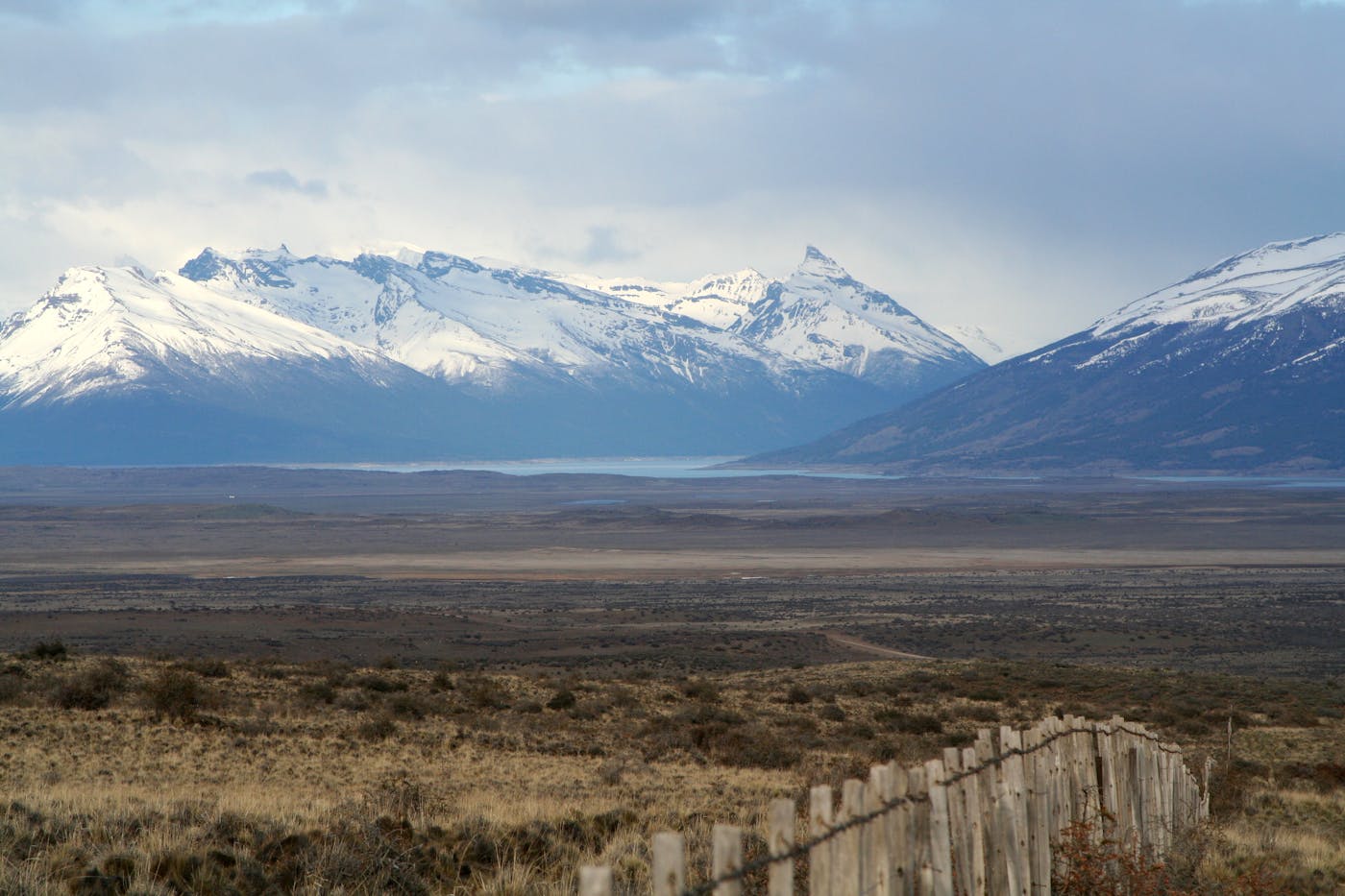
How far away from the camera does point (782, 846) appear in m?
4.49

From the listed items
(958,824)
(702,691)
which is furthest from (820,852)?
(702,691)

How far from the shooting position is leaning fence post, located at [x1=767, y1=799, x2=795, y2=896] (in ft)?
14.4

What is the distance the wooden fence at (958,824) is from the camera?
174 inches

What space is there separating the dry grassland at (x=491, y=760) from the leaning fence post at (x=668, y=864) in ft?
10.7

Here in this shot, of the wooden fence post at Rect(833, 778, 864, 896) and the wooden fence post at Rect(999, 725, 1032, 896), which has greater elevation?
the wooden fence post at Rect(833, 778, 864, 896)

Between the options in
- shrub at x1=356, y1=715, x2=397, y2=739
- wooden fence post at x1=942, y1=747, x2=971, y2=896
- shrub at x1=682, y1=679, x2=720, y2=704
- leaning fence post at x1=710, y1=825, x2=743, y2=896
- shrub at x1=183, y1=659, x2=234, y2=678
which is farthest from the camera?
shrub at x1=682, y1=679, x2=720, y2=704

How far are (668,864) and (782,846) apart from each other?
0.49 m

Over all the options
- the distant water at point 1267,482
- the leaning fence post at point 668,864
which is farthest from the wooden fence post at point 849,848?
the distant water at point 1267,482

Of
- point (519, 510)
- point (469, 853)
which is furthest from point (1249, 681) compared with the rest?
point (519, 510)

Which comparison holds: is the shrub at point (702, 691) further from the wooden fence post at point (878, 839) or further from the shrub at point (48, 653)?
the wooden fence post at point (878, 839)

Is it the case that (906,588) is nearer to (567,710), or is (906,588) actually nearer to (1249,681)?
(1249,681)

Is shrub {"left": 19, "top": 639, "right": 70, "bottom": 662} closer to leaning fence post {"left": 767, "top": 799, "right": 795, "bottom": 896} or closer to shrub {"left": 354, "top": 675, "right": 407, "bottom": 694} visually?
shrub {"left": 354, "top": 675, "right": 407, "bottom": 694}

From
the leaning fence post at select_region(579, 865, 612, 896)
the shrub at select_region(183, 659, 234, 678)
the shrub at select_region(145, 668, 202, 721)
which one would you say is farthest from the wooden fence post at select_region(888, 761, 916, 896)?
the shrub at select_region(183, 659, 234, 678)

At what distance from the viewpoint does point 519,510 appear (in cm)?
12838
